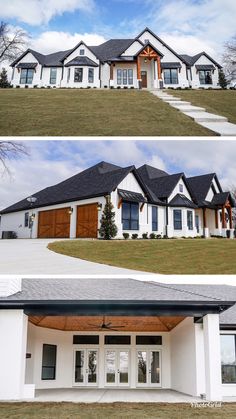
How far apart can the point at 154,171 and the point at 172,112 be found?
3.33 metres

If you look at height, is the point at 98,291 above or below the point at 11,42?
below

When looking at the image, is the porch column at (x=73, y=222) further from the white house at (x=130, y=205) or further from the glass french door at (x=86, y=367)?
the glass french door at (x=86, y=367)

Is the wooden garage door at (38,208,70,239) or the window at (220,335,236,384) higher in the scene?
the wooden garage door at (38,208,70,239)

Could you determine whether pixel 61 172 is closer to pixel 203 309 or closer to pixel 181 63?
pixel 203 309

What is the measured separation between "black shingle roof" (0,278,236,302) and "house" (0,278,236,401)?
0.02 m

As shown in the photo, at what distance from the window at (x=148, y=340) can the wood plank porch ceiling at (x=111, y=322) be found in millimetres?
316

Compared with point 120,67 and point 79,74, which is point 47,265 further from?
point 79,74

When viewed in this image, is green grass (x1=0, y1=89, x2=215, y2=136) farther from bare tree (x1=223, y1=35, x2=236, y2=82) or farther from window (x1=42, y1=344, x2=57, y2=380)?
bare tree (x1=223, y1=35, x2=236, y2=82)

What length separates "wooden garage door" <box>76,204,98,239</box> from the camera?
15.8 metres

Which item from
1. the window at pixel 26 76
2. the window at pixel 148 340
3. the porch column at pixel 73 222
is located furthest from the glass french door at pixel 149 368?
the window at pixel 26 76

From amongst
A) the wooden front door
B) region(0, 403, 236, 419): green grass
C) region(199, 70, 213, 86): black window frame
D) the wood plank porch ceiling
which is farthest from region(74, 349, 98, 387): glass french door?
region(199, 70, 213, 86): black window frame

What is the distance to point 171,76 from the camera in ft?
96.7

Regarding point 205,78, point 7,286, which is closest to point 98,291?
point 7,286

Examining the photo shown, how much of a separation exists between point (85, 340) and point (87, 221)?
4.29 meters
